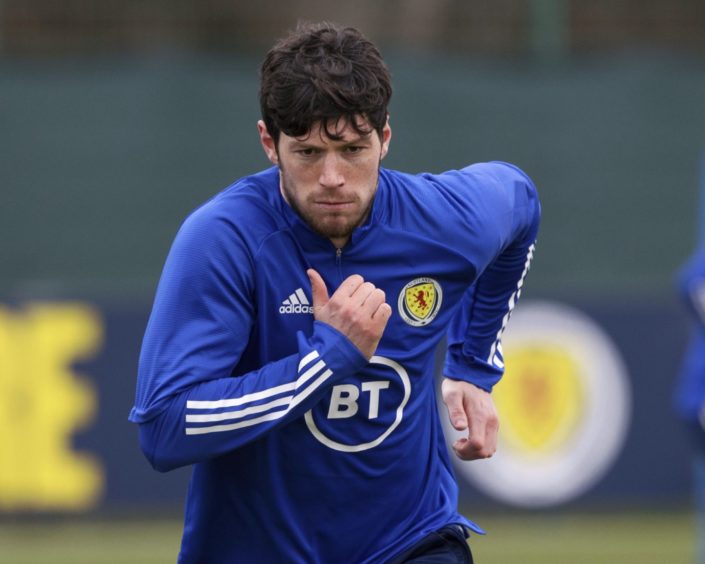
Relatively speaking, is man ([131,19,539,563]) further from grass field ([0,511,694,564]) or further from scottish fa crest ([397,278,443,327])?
grass field ([0,511,694,564])

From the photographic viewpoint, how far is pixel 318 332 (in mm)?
4004

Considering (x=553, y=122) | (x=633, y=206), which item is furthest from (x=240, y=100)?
(x=633, y=206)

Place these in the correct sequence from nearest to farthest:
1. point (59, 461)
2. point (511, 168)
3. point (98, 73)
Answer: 1. point (511, 168)
2. point (59, 461)
3. point (98, 73)

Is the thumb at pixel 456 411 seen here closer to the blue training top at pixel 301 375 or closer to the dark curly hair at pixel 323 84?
the blue training top at pixel 301 375

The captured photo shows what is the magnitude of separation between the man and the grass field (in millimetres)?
4957

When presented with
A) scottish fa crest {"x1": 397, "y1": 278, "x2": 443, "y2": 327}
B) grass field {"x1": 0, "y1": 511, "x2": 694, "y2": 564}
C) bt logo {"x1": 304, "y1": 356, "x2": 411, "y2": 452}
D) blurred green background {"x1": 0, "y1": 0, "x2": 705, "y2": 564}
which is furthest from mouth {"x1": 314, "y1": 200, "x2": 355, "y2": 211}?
blurred green background {"x1": 0, "y1": 0, "x2": 705, "y2": 564}

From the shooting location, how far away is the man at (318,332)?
3.96m

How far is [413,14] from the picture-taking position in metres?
12.7

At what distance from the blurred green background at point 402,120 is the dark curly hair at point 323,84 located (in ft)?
24.9

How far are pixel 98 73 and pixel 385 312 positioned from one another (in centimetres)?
848

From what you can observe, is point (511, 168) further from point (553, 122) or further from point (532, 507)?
point (553, 122)

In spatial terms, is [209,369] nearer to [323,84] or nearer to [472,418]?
[323,84]

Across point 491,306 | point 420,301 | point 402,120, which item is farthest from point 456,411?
point 402,120

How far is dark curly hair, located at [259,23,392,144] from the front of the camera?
403 centimetres
